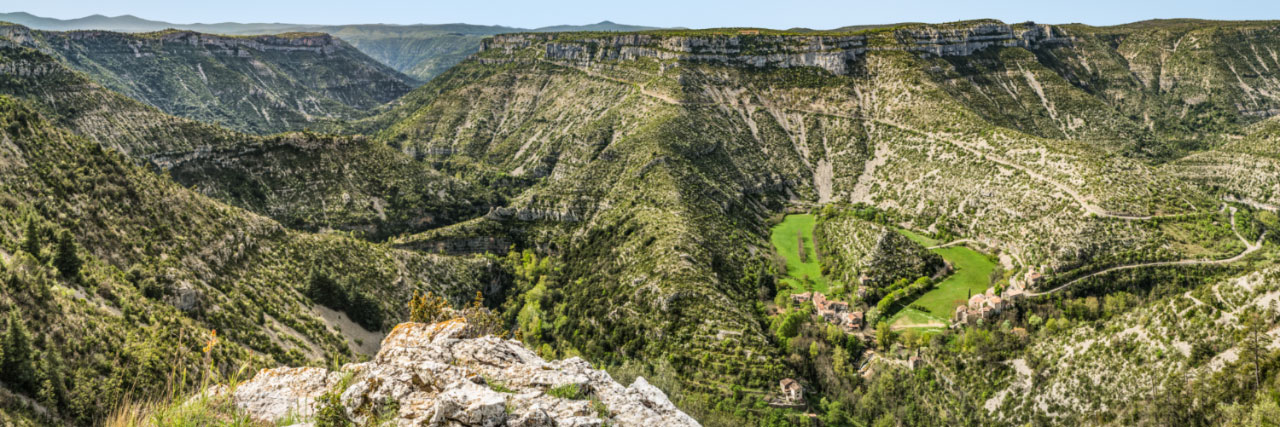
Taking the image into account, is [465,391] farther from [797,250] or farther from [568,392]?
[797,250]

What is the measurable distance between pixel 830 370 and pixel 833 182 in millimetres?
85251

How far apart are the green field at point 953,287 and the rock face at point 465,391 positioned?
7458 cm

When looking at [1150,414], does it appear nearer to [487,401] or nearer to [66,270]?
[487,401]

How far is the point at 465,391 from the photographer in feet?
62.3

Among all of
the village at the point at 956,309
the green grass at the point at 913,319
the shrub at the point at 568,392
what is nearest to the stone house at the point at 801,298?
the village at the point at 956,309

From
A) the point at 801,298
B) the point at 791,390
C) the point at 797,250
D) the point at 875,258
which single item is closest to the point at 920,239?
the point at 875,258

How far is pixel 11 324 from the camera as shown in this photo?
1088 inches

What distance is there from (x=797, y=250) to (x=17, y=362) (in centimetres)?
10637

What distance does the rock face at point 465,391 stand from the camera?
18500 mm

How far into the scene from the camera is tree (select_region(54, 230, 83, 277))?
138 ft

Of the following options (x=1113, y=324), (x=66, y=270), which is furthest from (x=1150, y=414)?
(x=66, y=270)

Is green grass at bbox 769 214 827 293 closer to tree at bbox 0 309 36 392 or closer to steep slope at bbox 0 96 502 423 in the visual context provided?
steep slope at bbox 0 96 502 423

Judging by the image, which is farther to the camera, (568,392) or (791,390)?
(791,390)

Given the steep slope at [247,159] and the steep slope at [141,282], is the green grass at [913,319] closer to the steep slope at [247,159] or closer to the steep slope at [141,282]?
the steep slope at [141,282]
